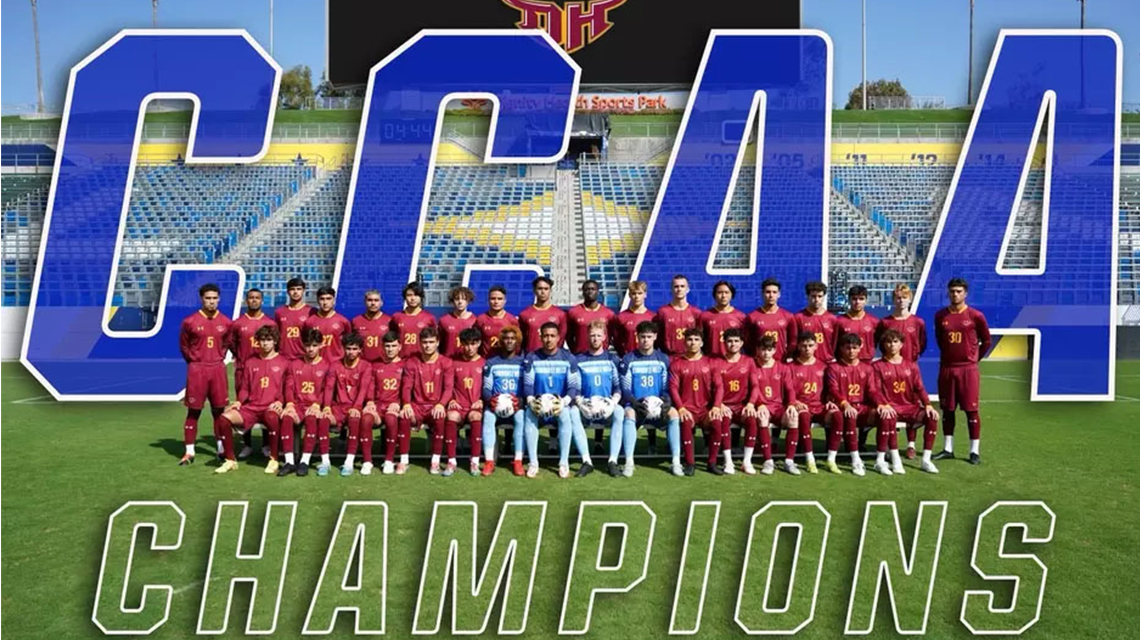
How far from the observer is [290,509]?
6070 mm

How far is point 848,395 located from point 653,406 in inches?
58.3

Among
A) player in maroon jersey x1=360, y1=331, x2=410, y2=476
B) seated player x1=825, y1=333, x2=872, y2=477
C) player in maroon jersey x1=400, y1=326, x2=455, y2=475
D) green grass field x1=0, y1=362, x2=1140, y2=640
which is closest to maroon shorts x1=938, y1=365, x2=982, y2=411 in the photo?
green grass field x1=0, y1=362, x2=1140, y2=640

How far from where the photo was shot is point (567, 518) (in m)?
5.82

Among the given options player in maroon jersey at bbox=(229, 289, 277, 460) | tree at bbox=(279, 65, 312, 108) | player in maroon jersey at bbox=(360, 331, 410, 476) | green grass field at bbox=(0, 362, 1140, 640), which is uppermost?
tree at bbox=(279, 65, 312, 108)

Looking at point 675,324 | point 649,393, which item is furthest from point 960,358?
point 649,393

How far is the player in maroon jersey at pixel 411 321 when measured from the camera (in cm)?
789

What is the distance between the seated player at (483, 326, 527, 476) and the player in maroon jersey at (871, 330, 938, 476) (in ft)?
8.68

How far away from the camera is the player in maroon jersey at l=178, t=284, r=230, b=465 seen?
770cm

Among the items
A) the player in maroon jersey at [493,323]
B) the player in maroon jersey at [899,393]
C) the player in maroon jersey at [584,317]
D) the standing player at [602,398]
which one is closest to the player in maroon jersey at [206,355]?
the player in maroon jersey at [493,323]

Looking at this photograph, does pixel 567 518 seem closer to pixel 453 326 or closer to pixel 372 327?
pixel 453 326

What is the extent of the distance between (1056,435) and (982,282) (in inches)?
457

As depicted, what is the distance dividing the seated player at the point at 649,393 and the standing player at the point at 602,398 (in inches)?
3.3

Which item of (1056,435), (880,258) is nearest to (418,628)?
(1056,435)

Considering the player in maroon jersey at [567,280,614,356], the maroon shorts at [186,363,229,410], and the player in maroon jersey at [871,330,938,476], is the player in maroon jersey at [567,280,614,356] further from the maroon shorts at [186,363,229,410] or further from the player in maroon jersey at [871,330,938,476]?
the maroon shorts at [186,363,229,410]
